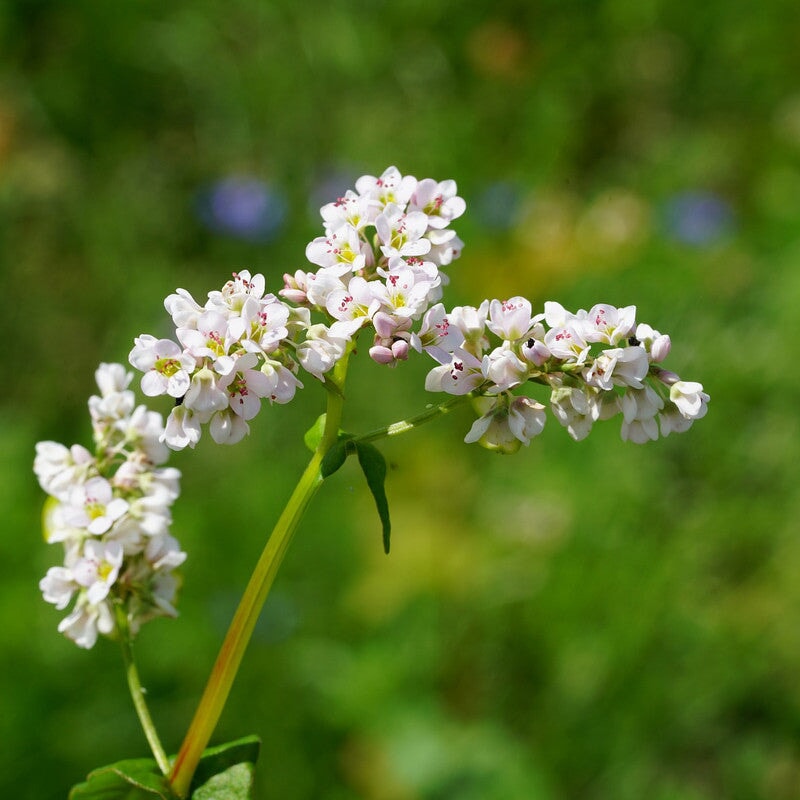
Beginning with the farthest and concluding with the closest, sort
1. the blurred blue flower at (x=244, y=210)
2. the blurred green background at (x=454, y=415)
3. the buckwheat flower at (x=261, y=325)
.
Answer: the blurred blue flower at (x=244, y=210)
the blurred green background at (x=454, y=415)
the buckwheat flower at (x=261, y=325)

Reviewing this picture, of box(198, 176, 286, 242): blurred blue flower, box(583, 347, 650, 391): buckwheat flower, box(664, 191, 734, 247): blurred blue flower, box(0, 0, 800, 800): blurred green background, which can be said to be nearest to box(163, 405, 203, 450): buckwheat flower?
box(583, 347, 650, 391): buckwheat flower

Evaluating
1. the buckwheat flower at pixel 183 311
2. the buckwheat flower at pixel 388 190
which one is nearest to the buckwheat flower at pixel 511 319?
the buckwheat flower at pixel 388 190

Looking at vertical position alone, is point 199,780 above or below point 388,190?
below

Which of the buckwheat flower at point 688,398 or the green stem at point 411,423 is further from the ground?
the buckwheat flower at point 688,398

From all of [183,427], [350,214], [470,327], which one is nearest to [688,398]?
[470,327]

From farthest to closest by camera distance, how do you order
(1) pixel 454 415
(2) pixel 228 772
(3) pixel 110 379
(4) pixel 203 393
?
(1) pixel 454 415 < (3) pixel 110 379 < (2) pixel 228 772 < (4) pixel 203 393

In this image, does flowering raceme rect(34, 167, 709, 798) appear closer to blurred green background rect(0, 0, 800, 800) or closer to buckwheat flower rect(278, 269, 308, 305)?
buckwheat flower rect(278, 269, 308, 305)

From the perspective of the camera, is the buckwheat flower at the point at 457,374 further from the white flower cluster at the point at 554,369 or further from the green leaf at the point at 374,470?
the green leaf at the point at 374,470

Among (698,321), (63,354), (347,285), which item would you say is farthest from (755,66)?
(347,285)

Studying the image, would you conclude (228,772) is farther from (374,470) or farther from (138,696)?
(374,470)
